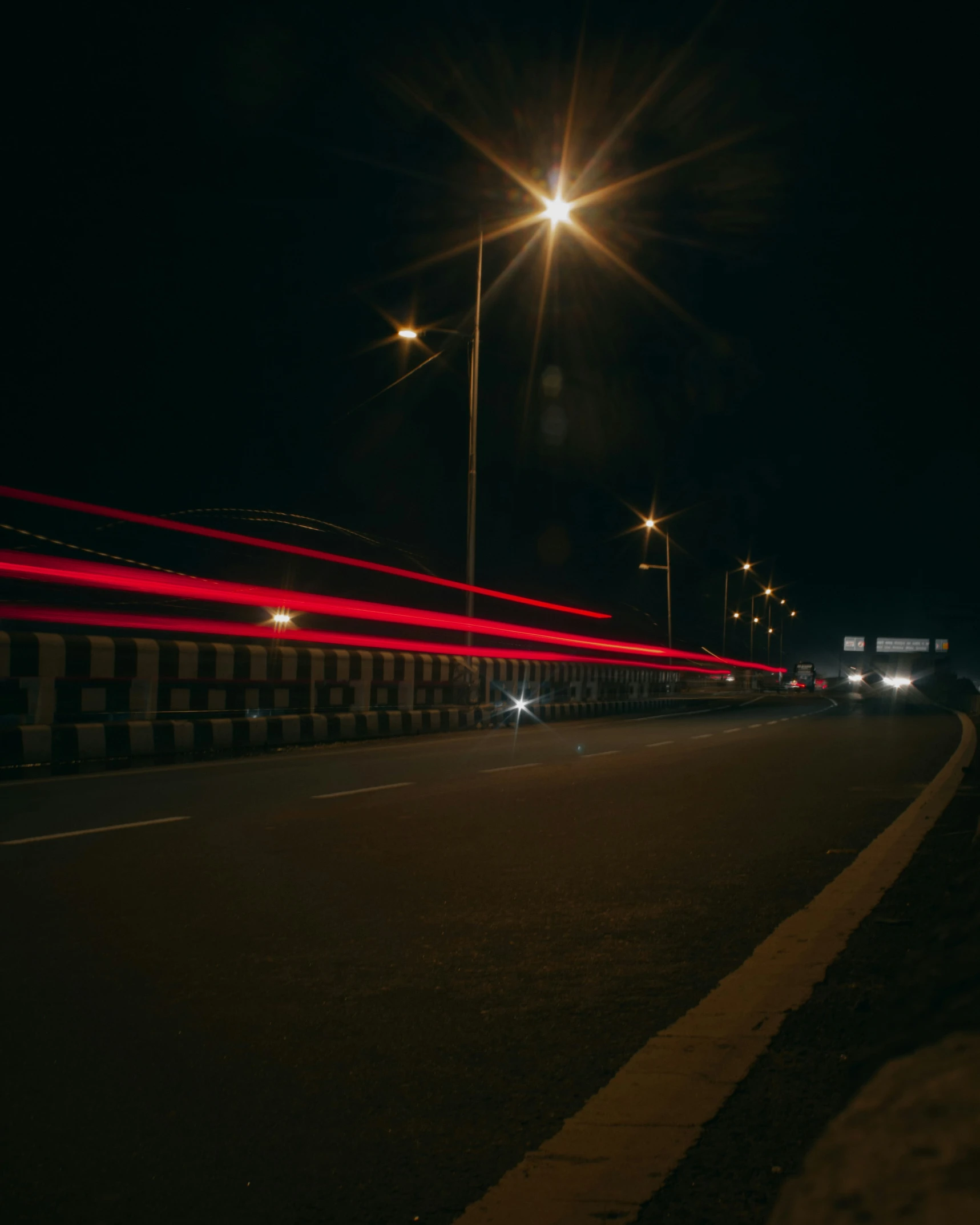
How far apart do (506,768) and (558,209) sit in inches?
477

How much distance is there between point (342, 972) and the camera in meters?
5.04

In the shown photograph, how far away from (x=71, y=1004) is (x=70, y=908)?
1.78 m

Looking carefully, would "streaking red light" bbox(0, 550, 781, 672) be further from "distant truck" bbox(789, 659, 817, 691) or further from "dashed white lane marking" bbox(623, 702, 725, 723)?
"distant truck" bbox(789, 659, 817, 691)

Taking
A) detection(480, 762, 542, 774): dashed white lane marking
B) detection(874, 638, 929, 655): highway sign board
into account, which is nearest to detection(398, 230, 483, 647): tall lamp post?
detection(480, 762, 542, 774): dashed white lane marking

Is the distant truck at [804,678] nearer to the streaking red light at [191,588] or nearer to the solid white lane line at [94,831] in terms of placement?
the streaking red light at [191,588]

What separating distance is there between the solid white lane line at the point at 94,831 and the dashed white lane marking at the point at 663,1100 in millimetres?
5370

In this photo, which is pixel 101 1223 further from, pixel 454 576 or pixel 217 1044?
pixel 454 576

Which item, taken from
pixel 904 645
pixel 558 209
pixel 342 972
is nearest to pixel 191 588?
pixel 558 209

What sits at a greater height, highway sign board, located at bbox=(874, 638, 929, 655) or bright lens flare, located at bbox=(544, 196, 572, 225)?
bright lens flare, located at bbox=(544, 196, 572, 225)

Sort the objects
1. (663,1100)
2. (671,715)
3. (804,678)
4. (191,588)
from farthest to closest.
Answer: (804,678)
(671,715)
(191,588)
(663,1100)

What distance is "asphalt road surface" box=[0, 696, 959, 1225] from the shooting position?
3.12 metres

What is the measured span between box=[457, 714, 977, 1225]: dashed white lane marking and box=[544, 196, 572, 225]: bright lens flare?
18.8 m

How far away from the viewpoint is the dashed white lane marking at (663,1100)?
9.20 feet

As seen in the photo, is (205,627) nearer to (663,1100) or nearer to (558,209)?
(558,209)
